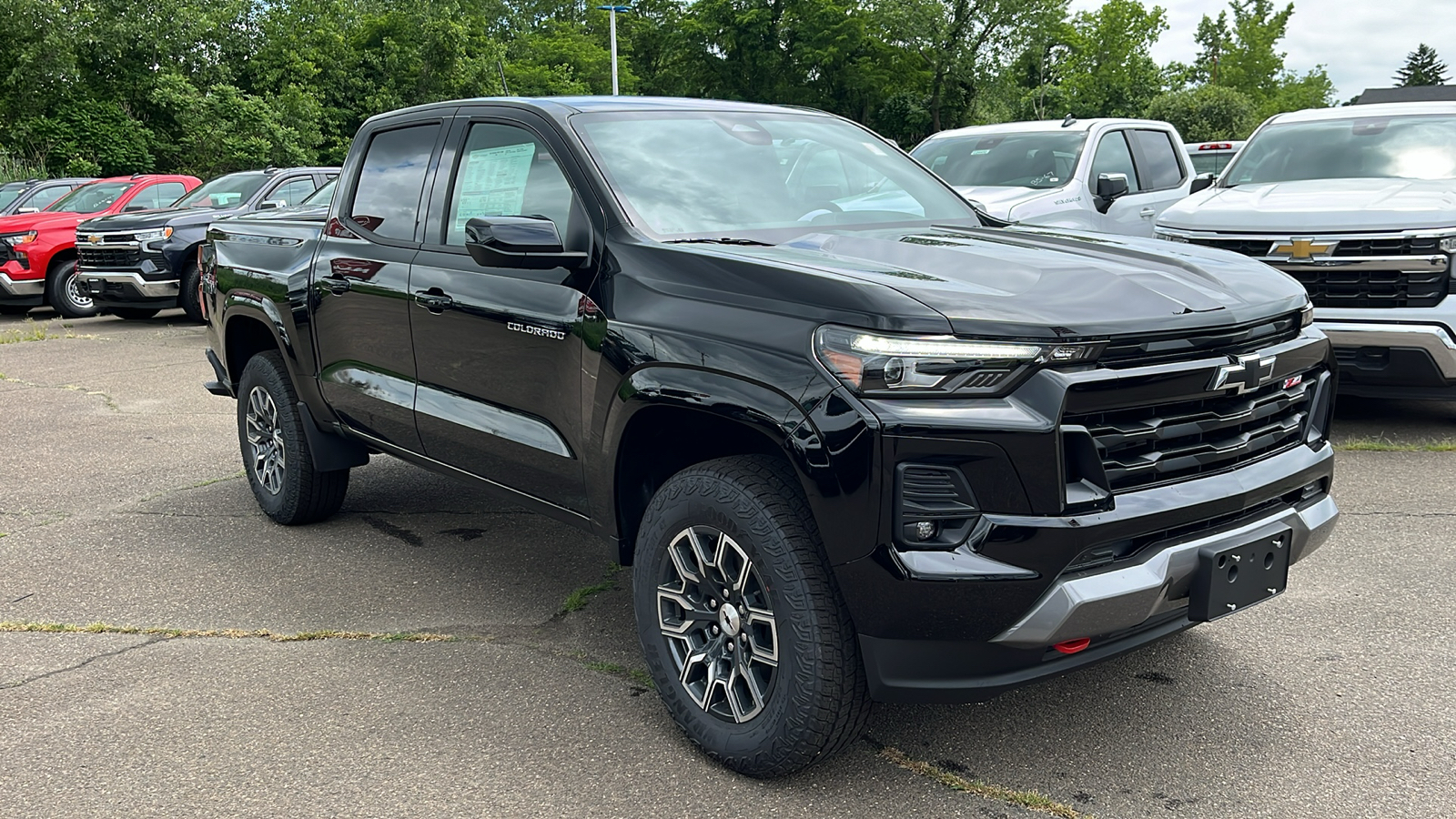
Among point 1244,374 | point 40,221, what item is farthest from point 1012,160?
point 40,221

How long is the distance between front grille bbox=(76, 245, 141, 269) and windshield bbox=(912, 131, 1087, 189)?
9065mm

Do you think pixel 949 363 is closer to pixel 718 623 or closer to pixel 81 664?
pixel 718 623

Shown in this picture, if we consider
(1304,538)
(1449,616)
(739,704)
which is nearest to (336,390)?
(739,704)

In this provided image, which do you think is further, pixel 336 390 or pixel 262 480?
pixel 262 480

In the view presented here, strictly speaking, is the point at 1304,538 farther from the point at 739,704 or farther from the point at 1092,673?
the point at 739,704

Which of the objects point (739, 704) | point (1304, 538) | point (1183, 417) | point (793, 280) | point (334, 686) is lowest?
point (334, 686)

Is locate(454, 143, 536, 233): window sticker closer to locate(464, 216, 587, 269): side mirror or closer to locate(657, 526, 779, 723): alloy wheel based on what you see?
locate(464, 216, 587, 269): side mirror

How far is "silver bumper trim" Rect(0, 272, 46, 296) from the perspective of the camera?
1504 cm

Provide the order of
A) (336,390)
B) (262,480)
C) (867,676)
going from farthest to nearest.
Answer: (262,480), (336,390), (867,676)

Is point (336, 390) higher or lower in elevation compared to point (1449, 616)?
higher

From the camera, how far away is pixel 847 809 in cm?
296

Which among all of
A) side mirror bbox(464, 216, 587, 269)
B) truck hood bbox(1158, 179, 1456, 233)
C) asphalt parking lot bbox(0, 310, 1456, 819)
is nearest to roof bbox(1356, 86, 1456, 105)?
truck hood bbox(1158, 179, 1456, 233)

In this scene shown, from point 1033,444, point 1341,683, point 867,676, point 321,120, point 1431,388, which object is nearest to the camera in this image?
point 1033,444

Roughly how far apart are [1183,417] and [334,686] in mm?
2561
